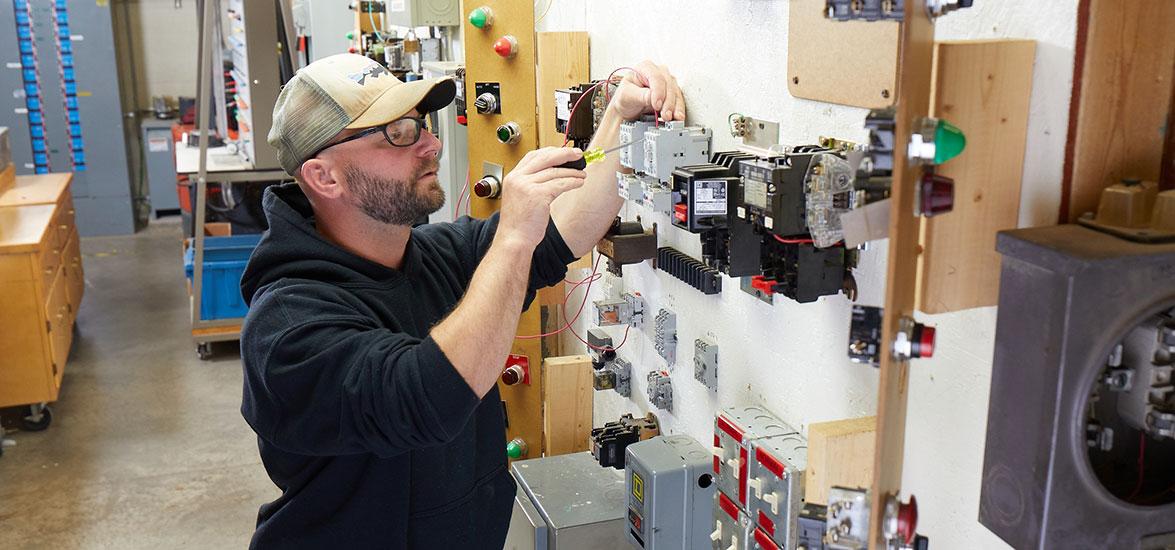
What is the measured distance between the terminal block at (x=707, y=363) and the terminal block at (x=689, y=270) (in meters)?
0.13

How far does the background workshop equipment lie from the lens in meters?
1.07

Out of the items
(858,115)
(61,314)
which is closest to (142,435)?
(61,314)

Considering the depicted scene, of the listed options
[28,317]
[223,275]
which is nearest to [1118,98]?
[28,317]

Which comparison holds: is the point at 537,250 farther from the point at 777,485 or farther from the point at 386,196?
the point at 777,485

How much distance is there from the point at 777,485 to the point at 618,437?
2.85 ft

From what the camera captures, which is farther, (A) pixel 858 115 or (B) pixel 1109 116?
(A) pixel 858 115

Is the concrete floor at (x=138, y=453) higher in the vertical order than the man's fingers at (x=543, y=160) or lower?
lower

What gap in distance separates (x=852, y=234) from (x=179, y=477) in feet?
11.7

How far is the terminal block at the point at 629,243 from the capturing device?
2.37 meters

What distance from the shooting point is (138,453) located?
4211mm

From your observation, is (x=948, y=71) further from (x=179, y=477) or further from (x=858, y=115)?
(x=179, y=477)

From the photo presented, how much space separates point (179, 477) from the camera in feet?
13.1

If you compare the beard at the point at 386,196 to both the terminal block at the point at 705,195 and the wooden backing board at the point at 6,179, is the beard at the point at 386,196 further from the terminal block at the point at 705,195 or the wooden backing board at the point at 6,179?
the wooden backing board at the point at 6,179

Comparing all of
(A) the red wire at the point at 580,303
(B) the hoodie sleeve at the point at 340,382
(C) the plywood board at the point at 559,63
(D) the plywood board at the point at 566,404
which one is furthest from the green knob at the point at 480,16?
(B) the hoodie sleeve at the point at 340,382
